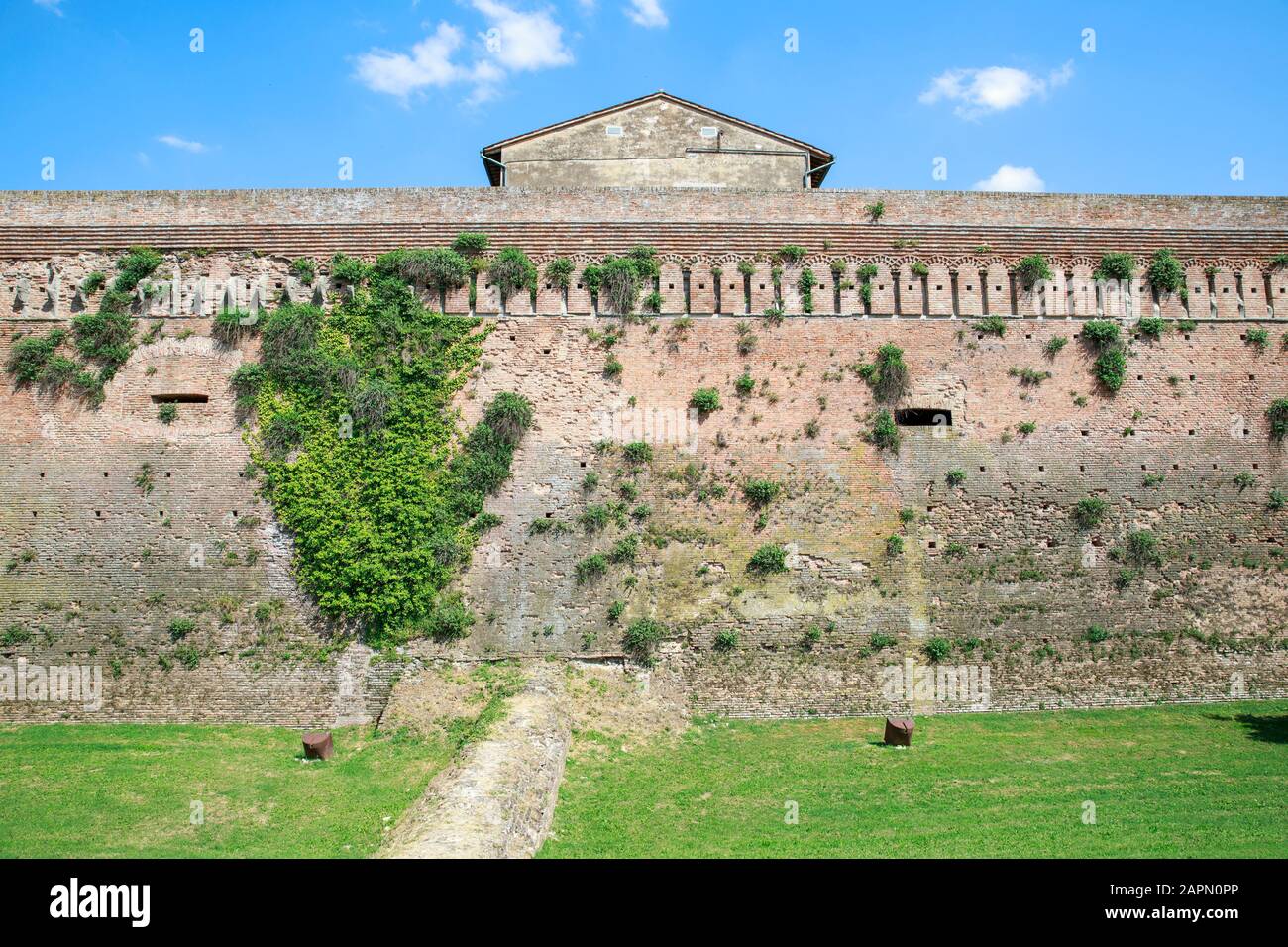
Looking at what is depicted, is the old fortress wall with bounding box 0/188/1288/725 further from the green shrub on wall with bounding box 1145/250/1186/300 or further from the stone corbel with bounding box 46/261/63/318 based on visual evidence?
the green shrub on wall with bounding box 1145/250/1186/300

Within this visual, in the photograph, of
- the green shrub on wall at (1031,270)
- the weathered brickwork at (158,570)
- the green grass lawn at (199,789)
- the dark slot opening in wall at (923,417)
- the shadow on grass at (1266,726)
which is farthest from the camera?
the green shrub on wall at (1031,270)

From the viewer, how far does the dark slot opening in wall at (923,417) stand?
12.4 meters

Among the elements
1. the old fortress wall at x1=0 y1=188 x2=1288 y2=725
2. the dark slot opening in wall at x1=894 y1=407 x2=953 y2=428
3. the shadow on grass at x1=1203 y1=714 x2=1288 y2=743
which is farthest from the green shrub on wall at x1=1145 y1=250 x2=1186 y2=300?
the shadow on grass at x1=1203 y1=714 x2=1288 y2=743

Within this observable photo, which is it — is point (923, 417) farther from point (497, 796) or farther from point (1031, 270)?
point (497, 796)

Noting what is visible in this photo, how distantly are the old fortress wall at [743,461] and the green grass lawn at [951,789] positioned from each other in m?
1.07

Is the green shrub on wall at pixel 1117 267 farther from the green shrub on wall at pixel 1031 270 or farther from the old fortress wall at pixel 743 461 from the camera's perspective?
the green shrub on wall at pixel 1031 270

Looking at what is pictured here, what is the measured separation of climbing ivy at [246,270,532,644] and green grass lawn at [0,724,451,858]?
1960 millimetres

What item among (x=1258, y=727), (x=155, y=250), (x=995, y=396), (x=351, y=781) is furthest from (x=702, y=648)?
(x=155, y=250)

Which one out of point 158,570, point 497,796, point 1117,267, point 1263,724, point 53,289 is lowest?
point 1263,724

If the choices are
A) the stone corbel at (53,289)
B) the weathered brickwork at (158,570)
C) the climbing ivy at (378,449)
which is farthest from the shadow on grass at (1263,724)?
the stone corbel at (53,289)

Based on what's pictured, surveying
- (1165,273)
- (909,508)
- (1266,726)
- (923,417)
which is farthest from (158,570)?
(1165,273)

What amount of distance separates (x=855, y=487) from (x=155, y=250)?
10831 millimetres

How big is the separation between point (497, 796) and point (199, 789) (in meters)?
3.68

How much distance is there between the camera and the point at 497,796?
732 centimetres
